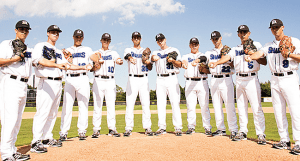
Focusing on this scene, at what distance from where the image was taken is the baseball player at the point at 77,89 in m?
5.71

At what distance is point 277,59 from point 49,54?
5.31m

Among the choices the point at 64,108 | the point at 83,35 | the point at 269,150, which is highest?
the point at 83,35

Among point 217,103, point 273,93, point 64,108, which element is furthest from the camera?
point 217,103

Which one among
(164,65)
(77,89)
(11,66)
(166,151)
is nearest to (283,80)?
(166,151)

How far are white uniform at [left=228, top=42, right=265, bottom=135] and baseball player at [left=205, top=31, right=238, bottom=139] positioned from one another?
32 cm

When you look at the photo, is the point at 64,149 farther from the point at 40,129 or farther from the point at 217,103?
the point at 217,103

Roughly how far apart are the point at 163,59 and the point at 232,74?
2.12 m

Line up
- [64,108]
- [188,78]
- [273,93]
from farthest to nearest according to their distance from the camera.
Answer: [188,78] < [64,108] < [273,93]

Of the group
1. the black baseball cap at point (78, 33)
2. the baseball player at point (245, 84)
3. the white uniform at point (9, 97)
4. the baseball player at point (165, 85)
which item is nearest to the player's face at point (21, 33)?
the white uniform at point (9, 97)

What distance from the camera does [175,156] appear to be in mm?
3992

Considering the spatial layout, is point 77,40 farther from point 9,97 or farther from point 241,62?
point 241,62

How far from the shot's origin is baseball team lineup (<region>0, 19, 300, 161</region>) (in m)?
4.08

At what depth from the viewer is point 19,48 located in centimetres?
409

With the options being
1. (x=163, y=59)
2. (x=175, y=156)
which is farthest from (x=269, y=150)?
(x=163, y=59)
